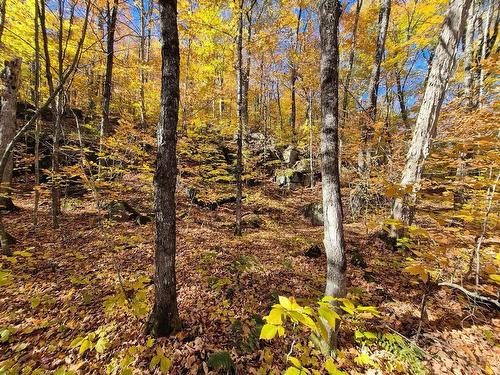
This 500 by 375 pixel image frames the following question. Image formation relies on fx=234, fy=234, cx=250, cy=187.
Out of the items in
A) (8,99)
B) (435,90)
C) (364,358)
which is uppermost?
(8,99)

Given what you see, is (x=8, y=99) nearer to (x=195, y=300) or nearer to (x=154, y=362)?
(x=195, y=300)

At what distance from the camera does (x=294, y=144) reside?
19891 millimetres

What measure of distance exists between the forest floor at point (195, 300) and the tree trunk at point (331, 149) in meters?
0.92

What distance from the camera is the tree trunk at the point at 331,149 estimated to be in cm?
319

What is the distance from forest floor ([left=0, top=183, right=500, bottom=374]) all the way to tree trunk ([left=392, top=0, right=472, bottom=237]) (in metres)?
2.01

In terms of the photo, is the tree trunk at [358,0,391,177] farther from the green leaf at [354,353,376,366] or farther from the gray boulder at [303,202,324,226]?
Result: the green leaf at [354,353,376,366]

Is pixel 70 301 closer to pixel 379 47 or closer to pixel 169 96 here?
pixel 169 96

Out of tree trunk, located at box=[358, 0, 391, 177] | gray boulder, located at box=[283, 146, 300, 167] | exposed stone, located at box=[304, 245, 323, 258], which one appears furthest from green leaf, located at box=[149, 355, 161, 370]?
gray boulder, located at box=[283, 146, 300, 167]

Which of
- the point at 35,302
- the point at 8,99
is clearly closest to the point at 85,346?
the point at 35,302

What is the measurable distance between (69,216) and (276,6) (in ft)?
54.0

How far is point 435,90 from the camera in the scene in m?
5.41

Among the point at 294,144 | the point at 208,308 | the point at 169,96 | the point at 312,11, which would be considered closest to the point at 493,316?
the point at 208,308

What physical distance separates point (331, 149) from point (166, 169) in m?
2.34

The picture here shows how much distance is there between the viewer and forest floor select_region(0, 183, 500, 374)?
338 centimetres
